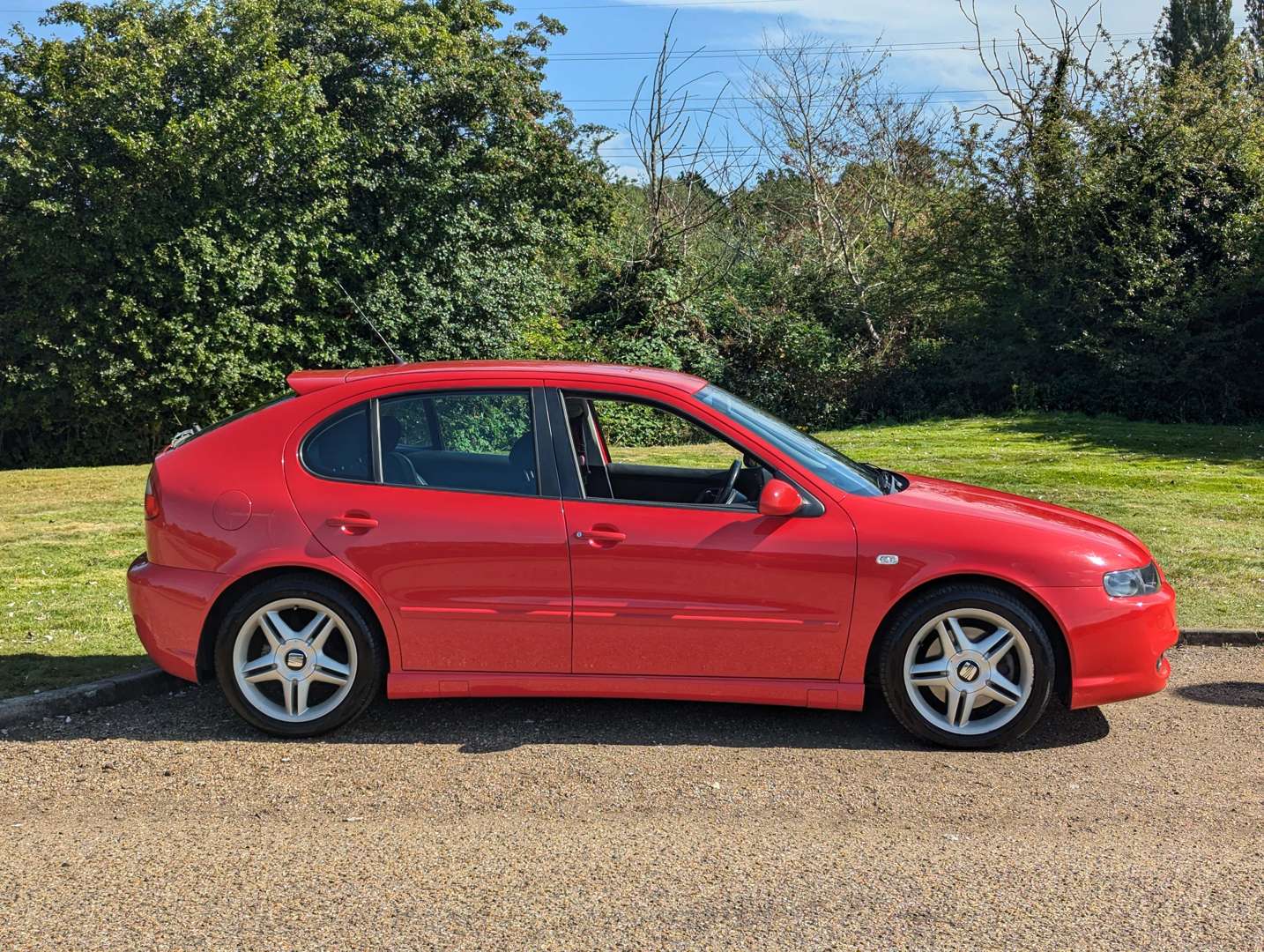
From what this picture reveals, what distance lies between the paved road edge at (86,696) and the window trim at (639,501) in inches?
93.3

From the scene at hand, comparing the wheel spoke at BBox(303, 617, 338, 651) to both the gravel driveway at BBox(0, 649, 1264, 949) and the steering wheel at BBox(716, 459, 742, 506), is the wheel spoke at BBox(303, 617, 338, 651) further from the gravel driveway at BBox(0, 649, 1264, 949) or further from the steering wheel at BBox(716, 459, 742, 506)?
the steering wheel at BBox(716, 459, 742, 506)

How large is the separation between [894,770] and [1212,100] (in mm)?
19384

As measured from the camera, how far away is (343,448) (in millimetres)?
5234

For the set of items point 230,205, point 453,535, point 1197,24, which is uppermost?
point 1197,24

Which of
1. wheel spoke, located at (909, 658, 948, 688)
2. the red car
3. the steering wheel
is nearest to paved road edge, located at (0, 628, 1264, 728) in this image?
the red car

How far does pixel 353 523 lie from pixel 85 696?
5.54ft

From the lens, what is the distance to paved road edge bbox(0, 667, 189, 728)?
5.34 metres

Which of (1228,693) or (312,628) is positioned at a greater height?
(312,628)

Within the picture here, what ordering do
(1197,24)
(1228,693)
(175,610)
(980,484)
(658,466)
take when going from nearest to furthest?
(175,610) → (1228,693) → (658,466) → (980,484) → (1197,24)

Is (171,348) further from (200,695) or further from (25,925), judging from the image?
(25,925)

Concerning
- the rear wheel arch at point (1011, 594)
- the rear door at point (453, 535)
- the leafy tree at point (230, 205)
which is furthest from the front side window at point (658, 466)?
the leafy tree at point (230, 205)

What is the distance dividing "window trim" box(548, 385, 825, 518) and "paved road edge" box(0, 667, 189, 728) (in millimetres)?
2375

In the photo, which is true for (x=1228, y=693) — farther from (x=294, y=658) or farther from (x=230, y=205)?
(x=230, y=205)

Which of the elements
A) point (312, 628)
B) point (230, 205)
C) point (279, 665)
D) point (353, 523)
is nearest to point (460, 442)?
point (353, 523)
